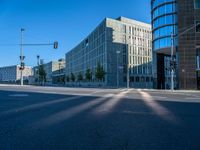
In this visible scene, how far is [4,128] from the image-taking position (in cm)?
664

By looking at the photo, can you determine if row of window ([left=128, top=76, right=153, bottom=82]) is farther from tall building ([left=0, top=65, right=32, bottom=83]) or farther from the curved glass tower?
tall building ([left=0, top=65, right=32, bottom=83])

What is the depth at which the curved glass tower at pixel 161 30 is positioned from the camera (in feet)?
163

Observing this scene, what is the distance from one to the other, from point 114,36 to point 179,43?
132 feet

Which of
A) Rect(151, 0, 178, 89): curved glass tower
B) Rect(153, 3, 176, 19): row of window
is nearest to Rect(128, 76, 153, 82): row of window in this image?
Rect(151, 0, 178, 89): curved glass tower

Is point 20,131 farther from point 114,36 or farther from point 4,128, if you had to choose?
point 114,36

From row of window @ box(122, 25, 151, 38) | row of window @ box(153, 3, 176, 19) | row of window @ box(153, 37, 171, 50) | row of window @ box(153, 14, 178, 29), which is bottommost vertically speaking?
row of window @ box(153, 37, 171, 50)

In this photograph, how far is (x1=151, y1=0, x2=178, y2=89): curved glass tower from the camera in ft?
163

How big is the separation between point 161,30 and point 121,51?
30940 mm

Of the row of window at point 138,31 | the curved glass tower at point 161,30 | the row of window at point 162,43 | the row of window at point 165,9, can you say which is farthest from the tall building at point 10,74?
the row of window at point 165,9

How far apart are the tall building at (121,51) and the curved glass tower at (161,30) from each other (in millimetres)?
16340

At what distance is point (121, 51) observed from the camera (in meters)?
82.6

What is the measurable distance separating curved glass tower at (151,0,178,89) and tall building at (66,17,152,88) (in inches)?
643

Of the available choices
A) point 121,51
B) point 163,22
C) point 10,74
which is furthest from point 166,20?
point 10,74

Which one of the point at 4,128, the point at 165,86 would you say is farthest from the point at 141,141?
the point at 165,86
